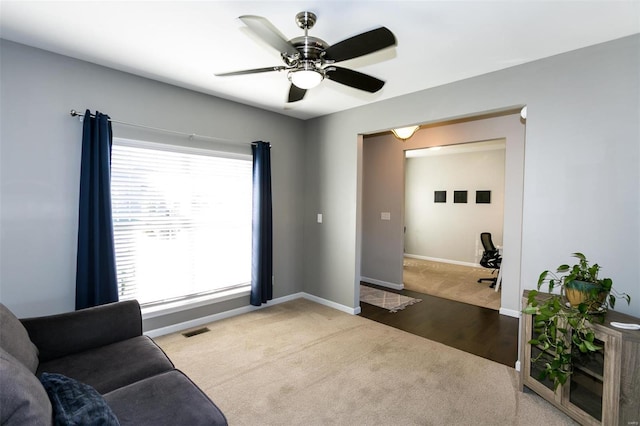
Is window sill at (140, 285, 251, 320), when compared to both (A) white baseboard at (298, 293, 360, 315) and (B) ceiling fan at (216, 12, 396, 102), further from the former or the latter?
(B) ceiling fan at (216, 12, 396, 102)

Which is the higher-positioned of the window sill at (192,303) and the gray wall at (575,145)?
the gray wall at (575,145)

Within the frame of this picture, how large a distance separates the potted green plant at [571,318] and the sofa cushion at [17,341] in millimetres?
3087

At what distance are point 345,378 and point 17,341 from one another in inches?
86.1

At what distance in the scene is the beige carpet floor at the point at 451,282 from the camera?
4.80 meters

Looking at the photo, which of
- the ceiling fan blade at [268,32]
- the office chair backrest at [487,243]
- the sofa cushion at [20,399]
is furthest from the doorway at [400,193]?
the sofa cushion at [20,399]

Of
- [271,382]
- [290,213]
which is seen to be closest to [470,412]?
[271,382]

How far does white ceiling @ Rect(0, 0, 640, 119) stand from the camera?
76.4 inches

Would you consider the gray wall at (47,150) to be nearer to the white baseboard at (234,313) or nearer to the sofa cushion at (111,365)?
the white baseboard at (234,313)

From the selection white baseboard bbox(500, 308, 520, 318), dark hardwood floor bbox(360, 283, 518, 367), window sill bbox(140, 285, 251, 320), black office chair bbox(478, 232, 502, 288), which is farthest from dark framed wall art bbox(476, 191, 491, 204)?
window sill bbox(140, 285, 251, 320)

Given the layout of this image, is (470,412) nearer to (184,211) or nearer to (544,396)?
(544,396)

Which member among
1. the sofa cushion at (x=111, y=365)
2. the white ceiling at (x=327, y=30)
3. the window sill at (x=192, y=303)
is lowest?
the window sill at (x=192, y=303)

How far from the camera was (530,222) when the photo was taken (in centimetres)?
264

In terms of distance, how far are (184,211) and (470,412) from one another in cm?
329

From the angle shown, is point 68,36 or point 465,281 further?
point 465,281
